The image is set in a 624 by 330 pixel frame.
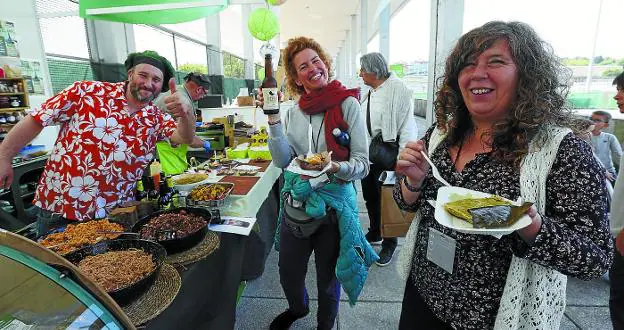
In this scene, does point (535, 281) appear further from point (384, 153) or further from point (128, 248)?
point (384, 153)

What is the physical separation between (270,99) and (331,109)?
13.5 inches

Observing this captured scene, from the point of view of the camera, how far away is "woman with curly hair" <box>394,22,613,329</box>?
82 cm

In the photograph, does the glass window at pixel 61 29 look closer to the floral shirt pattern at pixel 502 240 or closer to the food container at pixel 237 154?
the food container at pixel 237 154

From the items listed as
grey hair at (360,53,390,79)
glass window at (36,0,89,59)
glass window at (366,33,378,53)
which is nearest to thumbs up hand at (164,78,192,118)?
grey hair at (360,53,390,79)

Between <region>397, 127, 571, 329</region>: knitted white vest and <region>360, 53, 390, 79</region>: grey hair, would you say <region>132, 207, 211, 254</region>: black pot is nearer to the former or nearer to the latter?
<region>397, 127, 571, 329</region>: knitted white vest

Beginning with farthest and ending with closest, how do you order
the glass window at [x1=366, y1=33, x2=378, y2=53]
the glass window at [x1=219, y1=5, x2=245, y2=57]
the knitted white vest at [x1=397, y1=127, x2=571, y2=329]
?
the glass window at [x1=366, y1=33, x2=378, y2=53] → the glass window at [x1=219, y1=5, x2=245, y2=57] → the knitted white vest at [x1=397, y1=127, x2=571, y2=329]

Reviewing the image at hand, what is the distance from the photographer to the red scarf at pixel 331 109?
1688 mm

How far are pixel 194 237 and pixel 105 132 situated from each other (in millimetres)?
814

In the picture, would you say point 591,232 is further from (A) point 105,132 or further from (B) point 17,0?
(B) point 17,0

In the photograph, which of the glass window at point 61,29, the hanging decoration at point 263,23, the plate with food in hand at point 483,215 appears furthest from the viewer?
the hanging decoration at point 263,23

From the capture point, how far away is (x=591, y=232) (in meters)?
0.83

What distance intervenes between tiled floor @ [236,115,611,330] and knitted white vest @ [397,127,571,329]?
1.43 meters

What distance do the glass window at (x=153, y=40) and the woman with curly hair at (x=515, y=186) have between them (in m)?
7.09

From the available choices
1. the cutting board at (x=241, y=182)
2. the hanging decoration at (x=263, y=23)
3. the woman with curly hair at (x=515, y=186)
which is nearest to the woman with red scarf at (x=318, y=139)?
the cutting board at (x=241, y=182)
